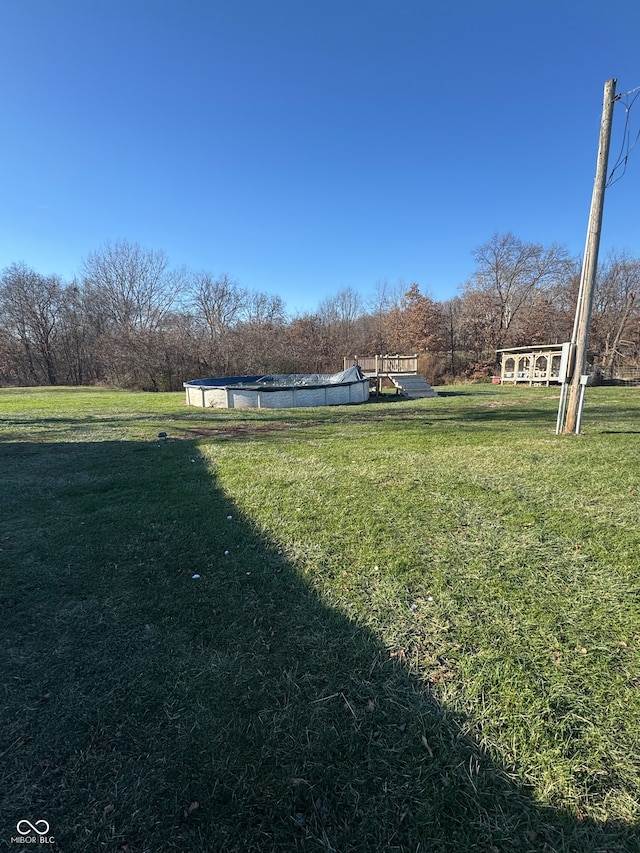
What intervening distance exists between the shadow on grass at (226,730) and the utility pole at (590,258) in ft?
19.6

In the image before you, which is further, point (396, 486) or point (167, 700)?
point (396, 486)

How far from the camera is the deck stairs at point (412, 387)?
17125 mm

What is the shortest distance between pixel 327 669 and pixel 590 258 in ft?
23.3

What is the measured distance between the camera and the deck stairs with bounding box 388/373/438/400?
674 inches

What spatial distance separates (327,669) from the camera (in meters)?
1.82

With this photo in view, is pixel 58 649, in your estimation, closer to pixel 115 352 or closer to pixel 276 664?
pixel 276 664

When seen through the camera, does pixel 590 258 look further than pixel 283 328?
No

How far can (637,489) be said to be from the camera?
3.92 meters

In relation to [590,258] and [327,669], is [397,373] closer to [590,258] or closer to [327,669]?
[590,258]

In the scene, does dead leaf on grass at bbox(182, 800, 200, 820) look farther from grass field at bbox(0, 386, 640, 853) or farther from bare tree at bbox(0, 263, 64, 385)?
bare tree at bbox(0, 263, 64, 385)

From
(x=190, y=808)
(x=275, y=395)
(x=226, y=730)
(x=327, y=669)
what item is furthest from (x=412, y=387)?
(x=190, y=808)

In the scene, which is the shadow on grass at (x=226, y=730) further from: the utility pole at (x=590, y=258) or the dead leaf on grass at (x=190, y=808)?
the utility pole at (x=590, y=258)

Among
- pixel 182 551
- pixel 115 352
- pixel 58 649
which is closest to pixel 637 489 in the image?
pixel 182 551

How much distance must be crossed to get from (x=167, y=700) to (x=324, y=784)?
0.74 meters
